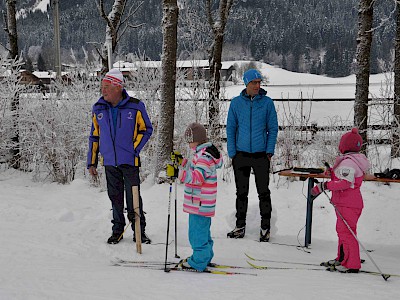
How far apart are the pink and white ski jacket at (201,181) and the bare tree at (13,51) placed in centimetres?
680

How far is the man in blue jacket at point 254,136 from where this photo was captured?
17.1 feet

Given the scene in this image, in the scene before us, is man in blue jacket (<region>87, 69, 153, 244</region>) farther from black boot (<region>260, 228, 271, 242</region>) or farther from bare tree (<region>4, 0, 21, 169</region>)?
bare tree (<region>4, 0, 21, 169</region>)

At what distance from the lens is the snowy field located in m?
3.33

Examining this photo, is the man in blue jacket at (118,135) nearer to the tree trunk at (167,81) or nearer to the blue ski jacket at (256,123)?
the blue ski jacket at (256,123)

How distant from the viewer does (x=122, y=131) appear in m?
4.66

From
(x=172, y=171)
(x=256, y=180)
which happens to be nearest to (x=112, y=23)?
(x=256, y=180)

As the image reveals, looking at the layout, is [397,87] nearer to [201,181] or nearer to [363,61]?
[363,61]

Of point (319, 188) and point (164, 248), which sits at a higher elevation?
point (319, 188)

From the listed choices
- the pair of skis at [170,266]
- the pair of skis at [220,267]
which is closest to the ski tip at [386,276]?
the pair of skis at [220,267]

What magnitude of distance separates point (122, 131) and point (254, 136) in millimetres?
1609

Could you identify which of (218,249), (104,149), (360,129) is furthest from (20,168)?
(360,129)

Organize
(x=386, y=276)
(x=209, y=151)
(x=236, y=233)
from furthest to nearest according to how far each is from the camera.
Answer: (x=236, y=233), (x=209, y=151), (x=386, y=276)

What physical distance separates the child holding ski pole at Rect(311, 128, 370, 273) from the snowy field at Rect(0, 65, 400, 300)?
0.72 feet

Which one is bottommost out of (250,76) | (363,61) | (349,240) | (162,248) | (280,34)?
(162,248)
